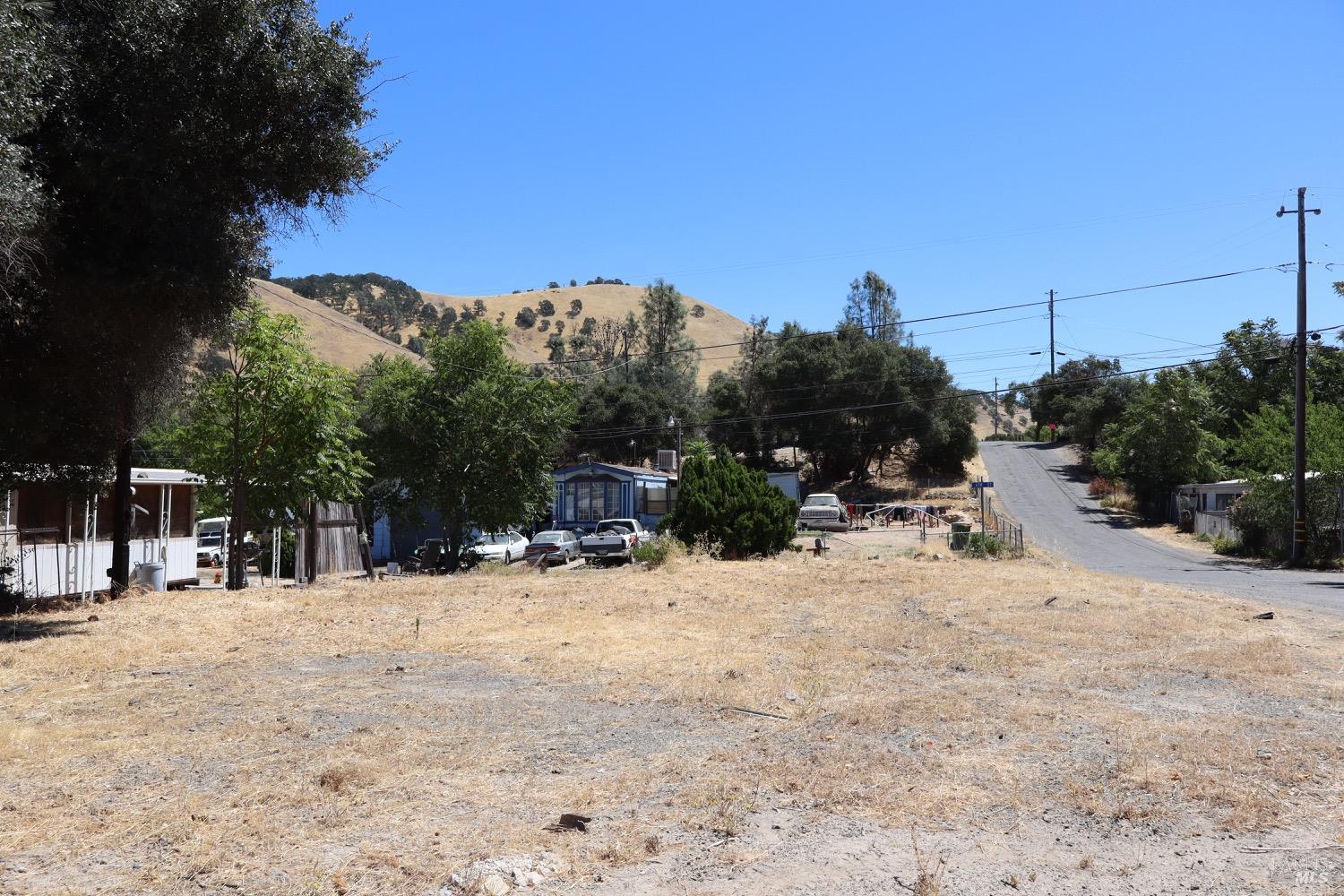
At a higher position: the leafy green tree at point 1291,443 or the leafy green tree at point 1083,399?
the leafy green tree at point 1083,399

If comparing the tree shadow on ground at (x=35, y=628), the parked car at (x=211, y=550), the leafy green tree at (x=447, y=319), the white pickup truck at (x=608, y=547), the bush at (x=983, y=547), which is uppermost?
the leafy green tree at (x=447, y=319)

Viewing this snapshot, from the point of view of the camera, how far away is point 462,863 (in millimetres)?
4617

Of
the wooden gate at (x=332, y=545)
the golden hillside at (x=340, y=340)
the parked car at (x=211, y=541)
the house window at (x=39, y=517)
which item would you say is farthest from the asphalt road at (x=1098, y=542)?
the golden hillside at (x=340, y=340)

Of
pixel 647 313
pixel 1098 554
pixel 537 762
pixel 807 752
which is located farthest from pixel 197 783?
pixel 647 313

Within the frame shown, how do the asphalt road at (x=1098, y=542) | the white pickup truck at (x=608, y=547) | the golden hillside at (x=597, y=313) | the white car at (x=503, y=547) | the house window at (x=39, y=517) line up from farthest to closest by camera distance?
the golden hillside at (x=597, y=313) < the white car at (x=503, y=547) < the white pickup truck at (x=608, y=547) < the asphalt road at (x=1098, y=542) < the house window at (x=39, y=517)

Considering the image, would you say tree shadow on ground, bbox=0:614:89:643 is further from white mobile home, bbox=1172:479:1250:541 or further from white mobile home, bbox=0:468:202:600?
white mobile home, bbox=1172:479:1250:541

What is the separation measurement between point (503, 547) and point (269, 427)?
16.3 metres

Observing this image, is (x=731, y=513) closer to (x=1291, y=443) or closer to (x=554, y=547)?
(x=554, y=547)

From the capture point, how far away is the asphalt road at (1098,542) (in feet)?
65.9

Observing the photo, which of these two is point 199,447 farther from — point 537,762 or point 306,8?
point 537,762

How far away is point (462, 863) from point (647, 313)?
7816 centimetres

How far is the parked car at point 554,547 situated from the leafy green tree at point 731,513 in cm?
837

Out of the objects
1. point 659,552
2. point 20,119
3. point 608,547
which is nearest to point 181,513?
point 608,547

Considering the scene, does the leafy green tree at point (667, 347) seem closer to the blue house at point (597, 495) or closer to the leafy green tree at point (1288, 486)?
the blue house at point (597, 495)
